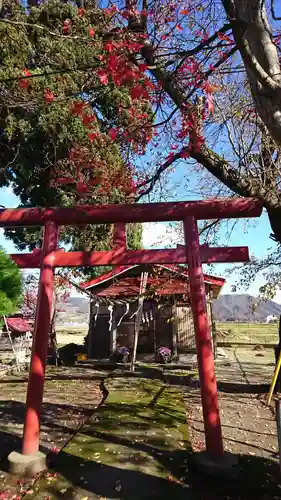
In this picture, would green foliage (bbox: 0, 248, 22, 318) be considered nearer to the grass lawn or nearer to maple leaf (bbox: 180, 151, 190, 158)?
the grass lawn

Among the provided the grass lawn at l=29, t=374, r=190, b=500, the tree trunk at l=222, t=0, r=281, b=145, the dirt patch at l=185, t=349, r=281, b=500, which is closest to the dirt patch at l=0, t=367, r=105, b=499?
the grass lawn at l=29, t=374, r=190, b=500

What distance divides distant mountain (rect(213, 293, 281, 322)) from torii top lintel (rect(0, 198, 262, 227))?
5641 mm

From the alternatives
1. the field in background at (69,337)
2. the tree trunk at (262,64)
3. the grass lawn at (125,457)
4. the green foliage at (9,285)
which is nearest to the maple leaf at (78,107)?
the green foliage at (9,285)

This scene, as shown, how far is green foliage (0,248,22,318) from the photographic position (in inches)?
146

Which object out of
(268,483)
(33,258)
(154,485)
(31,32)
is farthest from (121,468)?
(31,32)

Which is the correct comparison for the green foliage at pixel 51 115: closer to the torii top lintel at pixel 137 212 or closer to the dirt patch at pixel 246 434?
the torii top lintel at pixel 137 212

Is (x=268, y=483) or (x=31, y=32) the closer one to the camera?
(x=268, y=483)

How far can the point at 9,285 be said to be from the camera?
3.84 meters

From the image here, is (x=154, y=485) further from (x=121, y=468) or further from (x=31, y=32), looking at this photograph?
(x=31, y=32)

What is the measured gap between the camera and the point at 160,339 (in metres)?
17.3

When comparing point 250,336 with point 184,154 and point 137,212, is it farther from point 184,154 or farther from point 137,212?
point 137,212

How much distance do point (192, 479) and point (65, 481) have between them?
5.26 feet

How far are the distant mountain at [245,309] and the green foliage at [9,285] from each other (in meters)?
8.13

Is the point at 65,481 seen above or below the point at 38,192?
below
